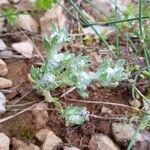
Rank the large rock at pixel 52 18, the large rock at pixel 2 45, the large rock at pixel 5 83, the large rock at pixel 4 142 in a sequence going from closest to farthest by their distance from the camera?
the large rock at pixel 4 142 < the large rock at pixel 5 83 < the large rock at pixel 2 45 < the large rock at pixel 52 18

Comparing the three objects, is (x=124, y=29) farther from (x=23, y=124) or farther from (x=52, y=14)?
(x=23, y=124)

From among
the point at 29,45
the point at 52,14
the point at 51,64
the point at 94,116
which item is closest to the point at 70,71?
the point at 51,64

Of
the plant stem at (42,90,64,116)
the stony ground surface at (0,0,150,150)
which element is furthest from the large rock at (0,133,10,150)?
the plant stem at (42,90,64,116)

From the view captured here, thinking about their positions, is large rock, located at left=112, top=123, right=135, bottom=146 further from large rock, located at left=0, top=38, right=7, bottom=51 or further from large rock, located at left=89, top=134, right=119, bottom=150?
large rock, located at left=0, top=38, right=7, bottom=51

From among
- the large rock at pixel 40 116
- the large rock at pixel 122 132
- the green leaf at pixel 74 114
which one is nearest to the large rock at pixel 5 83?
the large rock at pixel 40 116

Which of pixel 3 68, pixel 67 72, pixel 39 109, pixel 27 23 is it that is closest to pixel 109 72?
pixel 67 72

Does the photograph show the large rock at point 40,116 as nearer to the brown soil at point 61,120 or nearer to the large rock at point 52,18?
the brown soil at point 61,120
